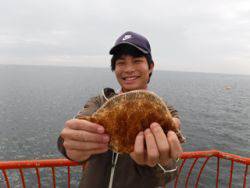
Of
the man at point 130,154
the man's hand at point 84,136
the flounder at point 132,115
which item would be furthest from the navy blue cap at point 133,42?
the man's hand at point 84,136

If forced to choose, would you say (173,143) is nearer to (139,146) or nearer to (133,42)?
(139,146)

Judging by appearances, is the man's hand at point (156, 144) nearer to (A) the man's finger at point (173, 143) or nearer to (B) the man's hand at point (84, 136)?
(A) the man's finger at point (173, 143)

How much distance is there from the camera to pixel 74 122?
2.88 meters

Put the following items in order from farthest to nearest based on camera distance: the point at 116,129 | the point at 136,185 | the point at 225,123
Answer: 1. the point at 225,123
2. the point at 136,185
3. the point at 116,129

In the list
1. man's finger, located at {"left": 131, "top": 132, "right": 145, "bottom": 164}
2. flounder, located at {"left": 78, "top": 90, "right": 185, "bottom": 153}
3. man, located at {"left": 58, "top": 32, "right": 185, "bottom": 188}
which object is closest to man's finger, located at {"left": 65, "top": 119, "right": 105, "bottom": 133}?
man, located at {"left": 58, "top": 32, "right": 185, "bottom": 188}

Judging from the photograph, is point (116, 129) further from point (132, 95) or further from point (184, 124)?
point (184, 124)

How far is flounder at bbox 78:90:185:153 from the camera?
9.54 feet

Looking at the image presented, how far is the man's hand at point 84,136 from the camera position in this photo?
287 centimetres

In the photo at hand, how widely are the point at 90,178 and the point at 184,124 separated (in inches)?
2381

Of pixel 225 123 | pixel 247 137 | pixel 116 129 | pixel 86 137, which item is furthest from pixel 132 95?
pixel 225 123

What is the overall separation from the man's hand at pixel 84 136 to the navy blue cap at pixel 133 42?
77.8 inches

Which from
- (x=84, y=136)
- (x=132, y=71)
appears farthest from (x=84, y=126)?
(x=132, y=71)

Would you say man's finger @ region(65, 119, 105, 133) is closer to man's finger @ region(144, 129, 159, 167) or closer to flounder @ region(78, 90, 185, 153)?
flounder @ region(78, 90, 185, 153)

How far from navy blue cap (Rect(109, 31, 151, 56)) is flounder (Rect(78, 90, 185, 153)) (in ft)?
5.53
